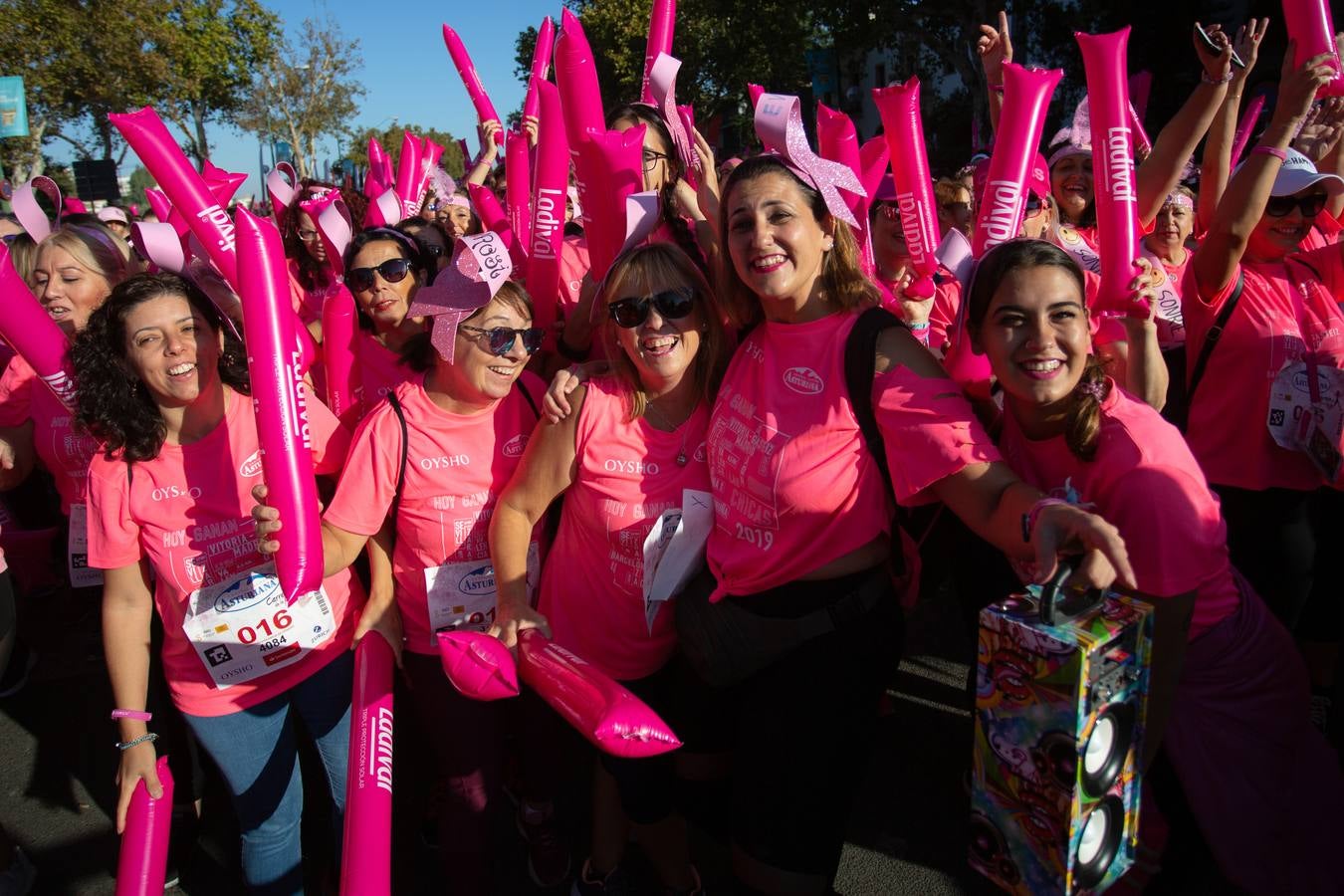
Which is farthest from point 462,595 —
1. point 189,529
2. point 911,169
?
point 911,169

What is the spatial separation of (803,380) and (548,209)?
4.63 feet

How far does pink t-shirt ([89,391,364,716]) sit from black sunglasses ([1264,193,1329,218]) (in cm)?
343

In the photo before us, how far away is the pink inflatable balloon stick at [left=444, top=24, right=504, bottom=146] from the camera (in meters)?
4.58

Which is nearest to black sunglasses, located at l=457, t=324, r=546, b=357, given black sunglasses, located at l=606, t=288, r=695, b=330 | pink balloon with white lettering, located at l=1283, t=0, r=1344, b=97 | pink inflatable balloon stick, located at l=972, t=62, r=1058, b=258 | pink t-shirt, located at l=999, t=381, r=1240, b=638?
black sunglasses, located at l=606, t=288, r=695, b=330

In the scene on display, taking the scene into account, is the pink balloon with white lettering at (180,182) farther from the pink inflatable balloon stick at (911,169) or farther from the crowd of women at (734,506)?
the pink inflatable balloon stick at (911,169)

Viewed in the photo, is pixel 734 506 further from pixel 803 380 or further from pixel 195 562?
pixel 195 562

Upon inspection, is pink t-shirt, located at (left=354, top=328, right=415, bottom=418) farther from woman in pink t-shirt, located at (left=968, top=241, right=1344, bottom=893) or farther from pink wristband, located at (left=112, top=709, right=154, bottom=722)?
woman in pink t-shirt, located at (left=968, top=241, right=1344, bottom=893)

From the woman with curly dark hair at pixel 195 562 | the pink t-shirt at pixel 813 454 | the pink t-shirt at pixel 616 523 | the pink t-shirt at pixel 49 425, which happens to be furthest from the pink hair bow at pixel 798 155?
the pink t-shirt at pixel 49 425

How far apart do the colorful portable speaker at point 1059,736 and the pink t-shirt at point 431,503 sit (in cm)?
148

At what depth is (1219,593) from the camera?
74.4 inches

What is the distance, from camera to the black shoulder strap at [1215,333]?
2.84 m

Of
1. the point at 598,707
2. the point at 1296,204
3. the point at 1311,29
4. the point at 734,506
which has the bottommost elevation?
the point at 598,707

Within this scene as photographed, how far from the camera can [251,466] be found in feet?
7.63

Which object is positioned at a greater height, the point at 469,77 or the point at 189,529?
the point at 469,77
